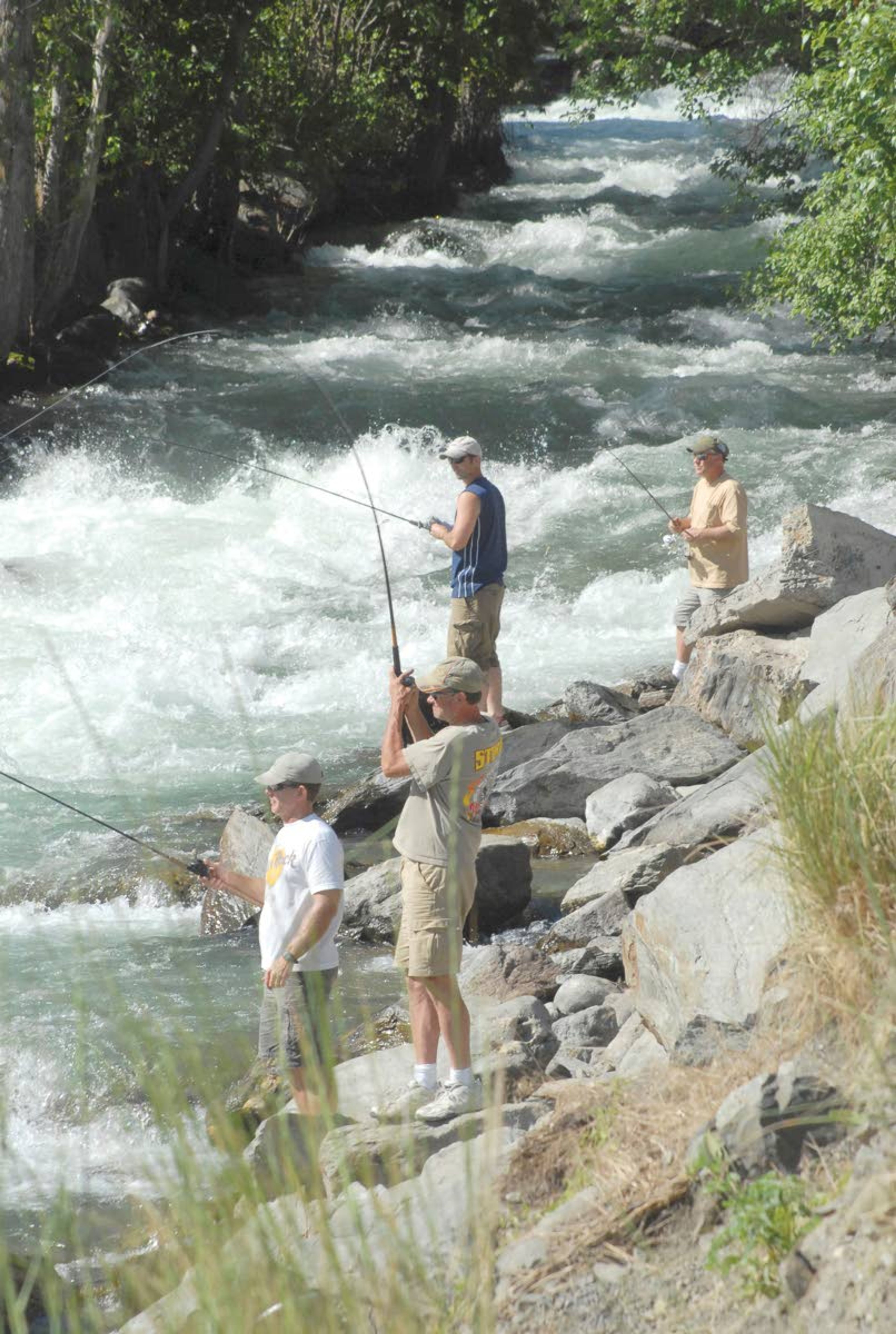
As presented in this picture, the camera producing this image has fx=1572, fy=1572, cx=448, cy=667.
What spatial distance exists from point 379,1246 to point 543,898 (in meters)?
4.61

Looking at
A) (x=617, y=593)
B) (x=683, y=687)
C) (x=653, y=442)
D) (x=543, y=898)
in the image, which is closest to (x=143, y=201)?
(x=653, y=442)

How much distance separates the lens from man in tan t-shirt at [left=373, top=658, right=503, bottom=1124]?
16.6ft

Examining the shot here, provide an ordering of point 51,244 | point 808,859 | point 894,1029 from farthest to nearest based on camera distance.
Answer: point 51,244, point 808,859, point 894,1029

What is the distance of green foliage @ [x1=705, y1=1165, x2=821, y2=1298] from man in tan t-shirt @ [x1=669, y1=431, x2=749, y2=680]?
638 centimetres

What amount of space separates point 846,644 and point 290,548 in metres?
7.53

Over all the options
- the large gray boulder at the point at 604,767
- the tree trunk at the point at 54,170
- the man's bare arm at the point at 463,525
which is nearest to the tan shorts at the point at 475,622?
the man's bare arm at the point at 463,525

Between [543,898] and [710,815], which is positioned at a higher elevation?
[710,815]

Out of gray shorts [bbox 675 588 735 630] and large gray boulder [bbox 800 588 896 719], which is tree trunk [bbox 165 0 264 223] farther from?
large gray boulder [bbox 800 588 896 719]

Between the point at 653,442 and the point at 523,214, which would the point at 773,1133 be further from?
the point at 523,214

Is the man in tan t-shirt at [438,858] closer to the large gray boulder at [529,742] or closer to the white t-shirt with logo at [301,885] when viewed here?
the white t-shirt with logo at [301,885]

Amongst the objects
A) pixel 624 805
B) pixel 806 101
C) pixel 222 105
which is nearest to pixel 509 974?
pixel 624 805

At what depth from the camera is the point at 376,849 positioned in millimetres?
9117

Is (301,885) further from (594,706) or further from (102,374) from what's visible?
(594,706)

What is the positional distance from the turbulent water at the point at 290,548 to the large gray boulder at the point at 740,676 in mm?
2134
